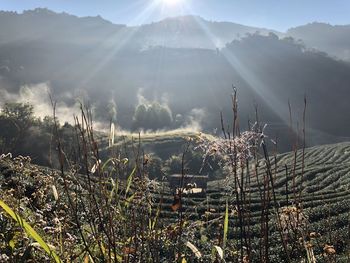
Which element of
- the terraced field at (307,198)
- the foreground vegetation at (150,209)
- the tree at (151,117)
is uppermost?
the foreground vegetation at (150,209)

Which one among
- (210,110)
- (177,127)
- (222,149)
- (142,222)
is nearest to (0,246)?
(142,222)

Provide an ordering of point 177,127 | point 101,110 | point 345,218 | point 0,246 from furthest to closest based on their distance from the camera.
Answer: point 101,110
point 177,127
point 345,218
point 0,246

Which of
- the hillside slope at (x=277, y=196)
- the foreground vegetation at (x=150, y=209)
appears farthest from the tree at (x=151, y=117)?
the foreground vegetation at (x=150, y=209)

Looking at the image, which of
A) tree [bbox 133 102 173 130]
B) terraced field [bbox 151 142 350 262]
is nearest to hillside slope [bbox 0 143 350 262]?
terraced field [bbox 151 142 350 262]

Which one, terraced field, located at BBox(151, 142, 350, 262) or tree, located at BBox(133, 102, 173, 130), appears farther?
tree, located at BBox(133, 102, 173, 130)

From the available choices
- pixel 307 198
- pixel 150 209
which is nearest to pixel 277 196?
pixel 307 198

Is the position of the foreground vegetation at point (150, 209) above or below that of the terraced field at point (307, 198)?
above

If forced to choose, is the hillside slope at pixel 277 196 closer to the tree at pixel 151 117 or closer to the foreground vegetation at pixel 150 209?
the foreground vegetation at pixel 150 209

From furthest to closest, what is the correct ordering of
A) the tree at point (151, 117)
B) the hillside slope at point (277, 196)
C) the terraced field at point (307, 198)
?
the tree at point (151, 117), the hillside slope at point (277, 196), the terraced field at point (307, 198)

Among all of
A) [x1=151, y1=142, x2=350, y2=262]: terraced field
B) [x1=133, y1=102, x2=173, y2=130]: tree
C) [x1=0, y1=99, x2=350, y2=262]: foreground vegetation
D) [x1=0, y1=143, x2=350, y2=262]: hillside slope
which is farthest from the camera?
[x1=133, y1=102, x2=173, y2=130]: tree

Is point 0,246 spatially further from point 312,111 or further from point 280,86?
point 280,86

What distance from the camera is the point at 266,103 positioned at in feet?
606

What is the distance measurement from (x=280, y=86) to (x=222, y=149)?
202636 mm

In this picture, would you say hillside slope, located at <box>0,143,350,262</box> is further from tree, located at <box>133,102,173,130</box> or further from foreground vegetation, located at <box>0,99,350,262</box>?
tree, located at <box>133,102,173,130</box>
